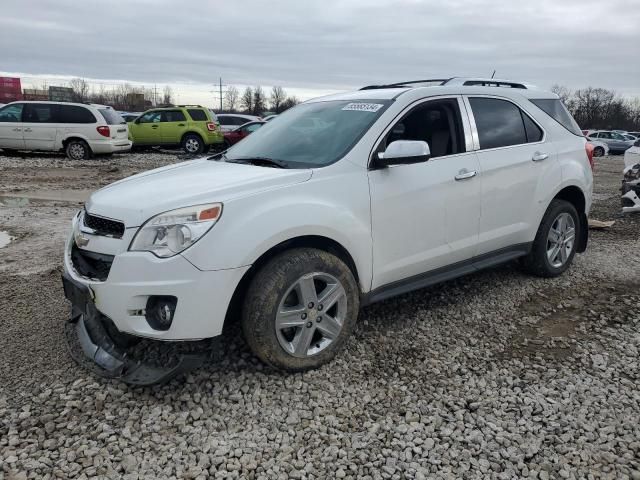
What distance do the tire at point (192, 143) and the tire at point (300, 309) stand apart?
53.7ft

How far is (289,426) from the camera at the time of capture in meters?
2.74

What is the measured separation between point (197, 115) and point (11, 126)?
593 cm

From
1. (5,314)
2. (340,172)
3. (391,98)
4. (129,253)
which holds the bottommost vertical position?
(5,314)

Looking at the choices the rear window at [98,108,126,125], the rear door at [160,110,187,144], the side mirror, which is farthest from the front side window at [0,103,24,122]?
the side mirror

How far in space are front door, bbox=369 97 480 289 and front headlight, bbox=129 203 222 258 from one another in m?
1.11

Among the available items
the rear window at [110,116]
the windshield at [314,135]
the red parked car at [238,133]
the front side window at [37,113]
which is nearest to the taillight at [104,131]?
the rear window at [110,116]

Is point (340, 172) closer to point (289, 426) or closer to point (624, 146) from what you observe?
point (289, 426)

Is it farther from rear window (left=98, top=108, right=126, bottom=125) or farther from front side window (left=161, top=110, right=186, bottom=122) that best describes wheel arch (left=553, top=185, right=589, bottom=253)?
front side window (left=161, top=110, right=186, bottom=122)

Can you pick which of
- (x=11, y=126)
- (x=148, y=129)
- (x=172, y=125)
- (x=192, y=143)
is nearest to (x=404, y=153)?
(x=11, y=126)

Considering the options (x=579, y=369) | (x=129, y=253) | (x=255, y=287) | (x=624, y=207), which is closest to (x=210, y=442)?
(x=255, y=287)

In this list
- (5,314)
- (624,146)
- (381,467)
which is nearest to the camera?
(381,467)

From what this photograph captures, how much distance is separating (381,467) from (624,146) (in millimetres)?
33481

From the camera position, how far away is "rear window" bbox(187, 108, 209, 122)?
1845 cm

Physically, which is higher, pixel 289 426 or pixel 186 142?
pixel 186 142
